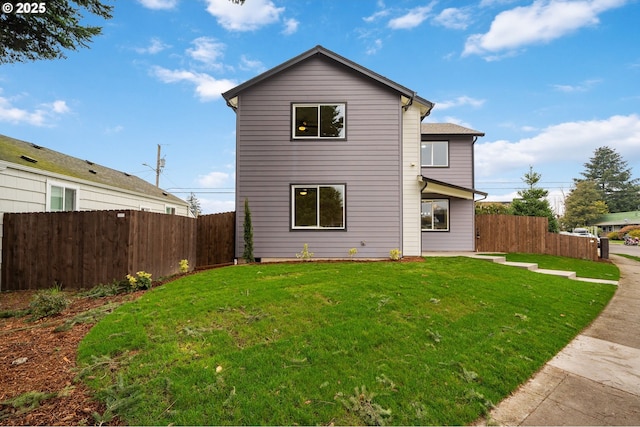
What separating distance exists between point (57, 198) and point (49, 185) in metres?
0.57

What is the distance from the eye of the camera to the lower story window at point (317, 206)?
10164 millimetres

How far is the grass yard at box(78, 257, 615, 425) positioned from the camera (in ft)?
8.69

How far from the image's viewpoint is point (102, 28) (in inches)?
314

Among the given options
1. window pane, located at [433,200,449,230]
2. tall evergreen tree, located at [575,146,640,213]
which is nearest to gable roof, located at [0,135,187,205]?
window pane, located at [433,200,449,230]

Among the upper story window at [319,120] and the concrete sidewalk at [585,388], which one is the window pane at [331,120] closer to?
the upper story window at [319,120]

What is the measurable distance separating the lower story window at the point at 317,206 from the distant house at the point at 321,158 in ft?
0.11

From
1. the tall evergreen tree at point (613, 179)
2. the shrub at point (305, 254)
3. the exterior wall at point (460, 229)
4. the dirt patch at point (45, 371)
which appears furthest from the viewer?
the tall evergreen tree at point (613, 179)

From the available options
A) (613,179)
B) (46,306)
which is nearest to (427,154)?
(46,306)

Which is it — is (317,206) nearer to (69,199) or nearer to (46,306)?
(46,306)

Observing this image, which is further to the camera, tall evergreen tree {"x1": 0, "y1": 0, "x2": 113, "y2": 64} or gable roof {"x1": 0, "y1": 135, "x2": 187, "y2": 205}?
gable roof {"x1": 0, "y1": 135, "x2": 187, "y2": 205}

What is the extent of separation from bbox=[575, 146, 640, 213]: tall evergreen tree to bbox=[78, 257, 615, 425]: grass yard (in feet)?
224

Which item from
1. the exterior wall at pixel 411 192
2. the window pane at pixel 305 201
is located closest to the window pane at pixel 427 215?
the exterior wall at pixel 411 192

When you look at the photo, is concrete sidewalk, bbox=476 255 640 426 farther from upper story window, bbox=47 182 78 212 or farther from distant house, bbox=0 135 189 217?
upper story window, bbox=47 182 78 212

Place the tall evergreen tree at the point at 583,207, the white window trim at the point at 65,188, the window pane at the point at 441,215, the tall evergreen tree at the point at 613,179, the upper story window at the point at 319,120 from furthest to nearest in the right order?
1. the tall evergreen tree at the point at 613,179
2. the tall evergreen tree at the point at 583,207
3. the window pane at the point at 441,215
4. the upper story window at the point at 319,120
5. the white window trim at the point at 65,188
